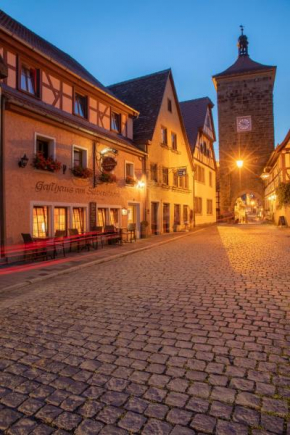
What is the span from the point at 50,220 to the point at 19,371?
9419 millimetres

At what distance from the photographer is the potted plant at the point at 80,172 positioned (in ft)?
42.8

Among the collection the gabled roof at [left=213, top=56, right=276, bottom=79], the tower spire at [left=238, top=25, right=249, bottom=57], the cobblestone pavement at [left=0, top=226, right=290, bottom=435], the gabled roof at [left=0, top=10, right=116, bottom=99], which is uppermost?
the tower spire at [left=238, top=25, right=249, bottom=57]

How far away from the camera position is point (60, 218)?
1276 cm

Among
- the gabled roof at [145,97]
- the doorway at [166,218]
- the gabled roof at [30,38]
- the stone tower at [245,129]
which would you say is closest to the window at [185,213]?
the doorway at [166,218]

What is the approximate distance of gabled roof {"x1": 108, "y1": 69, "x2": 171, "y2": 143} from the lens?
20.3 metres

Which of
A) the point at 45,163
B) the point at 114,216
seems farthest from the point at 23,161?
the point at 114,216

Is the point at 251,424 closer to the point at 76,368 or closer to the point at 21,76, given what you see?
the point at 76,368

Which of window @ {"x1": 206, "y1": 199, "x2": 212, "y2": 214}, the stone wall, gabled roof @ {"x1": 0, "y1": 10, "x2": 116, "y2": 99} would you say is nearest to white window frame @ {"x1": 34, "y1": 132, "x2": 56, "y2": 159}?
gabled roof @ {"x1": 0, "y1": 10, "x2": 116, "y2": 99}

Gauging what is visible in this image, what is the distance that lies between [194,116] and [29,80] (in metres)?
21.6

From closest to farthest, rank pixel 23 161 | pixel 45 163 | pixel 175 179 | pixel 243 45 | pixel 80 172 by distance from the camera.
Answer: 1. pixel 23 161
2. pixel 45 163
3. pixel 80 172
4. pixel 175 179
5. pixel 243 45

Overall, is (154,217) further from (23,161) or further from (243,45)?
(243,45)

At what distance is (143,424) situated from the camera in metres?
2.24

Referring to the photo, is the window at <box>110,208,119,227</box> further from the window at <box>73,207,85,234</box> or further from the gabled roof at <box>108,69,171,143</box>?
the gabled roof at <box>108,69,171,143</box>

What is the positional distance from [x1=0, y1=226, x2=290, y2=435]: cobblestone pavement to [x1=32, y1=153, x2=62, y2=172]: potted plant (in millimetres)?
5993
